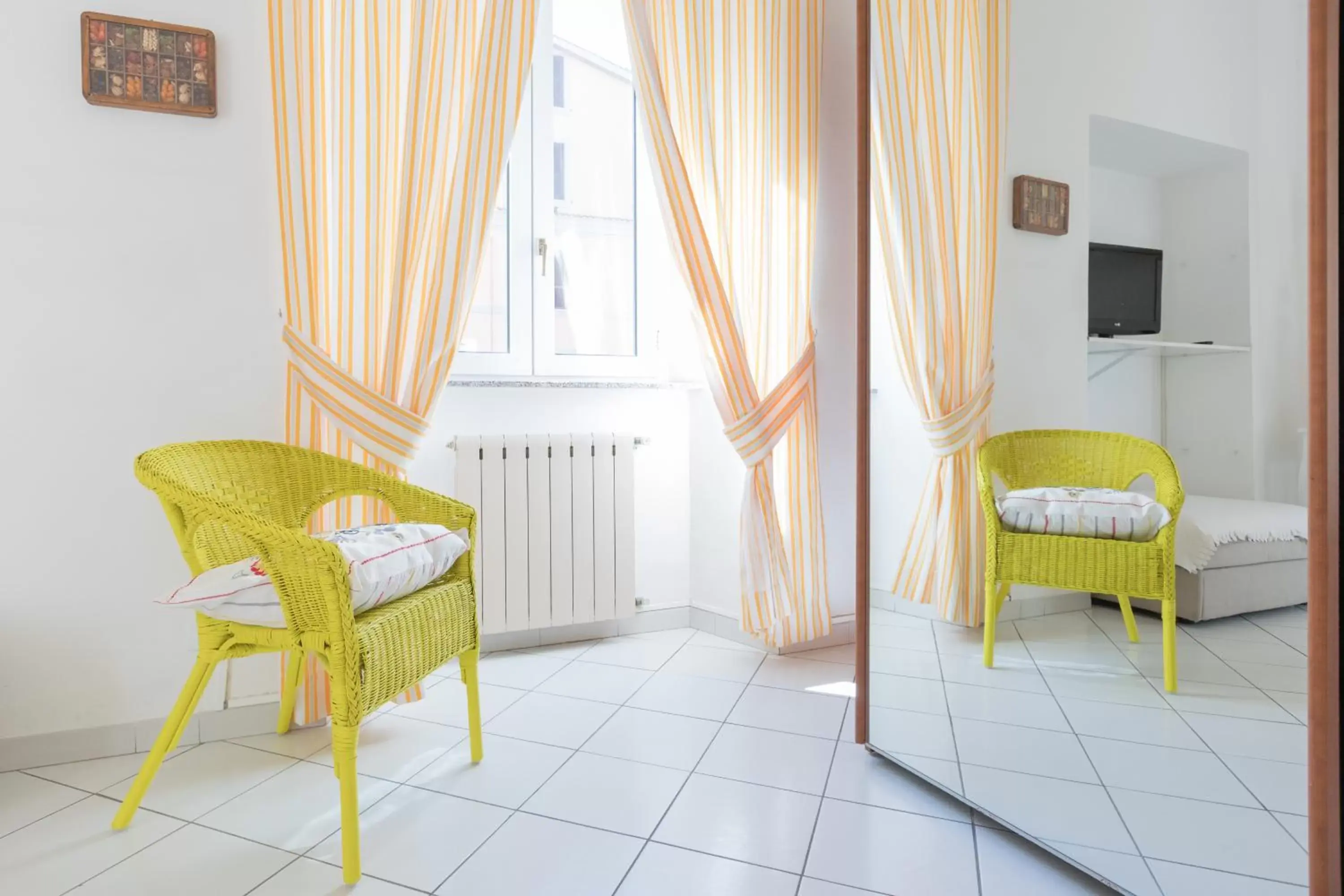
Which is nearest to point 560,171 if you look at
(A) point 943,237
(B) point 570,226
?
(B) point 570,226

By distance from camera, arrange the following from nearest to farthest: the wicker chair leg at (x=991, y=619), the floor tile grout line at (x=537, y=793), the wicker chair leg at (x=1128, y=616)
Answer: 1. the wicker chair leg at (x=1128, y=616)
2. the floor tile grout line at (x=537, y=793)
3. the wicker chair leg at (x=991, y=619)

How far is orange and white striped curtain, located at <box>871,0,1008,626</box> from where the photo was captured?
1550 mm

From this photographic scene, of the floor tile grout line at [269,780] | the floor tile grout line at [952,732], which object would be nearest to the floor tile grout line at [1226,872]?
the floor tile grout line at [952,732]

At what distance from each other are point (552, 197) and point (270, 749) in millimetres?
2065

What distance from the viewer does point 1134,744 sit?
4.03ft

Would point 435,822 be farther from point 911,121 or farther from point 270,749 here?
point 911,121

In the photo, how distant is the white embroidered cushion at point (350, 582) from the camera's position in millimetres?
1439

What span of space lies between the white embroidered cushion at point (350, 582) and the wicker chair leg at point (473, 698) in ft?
0.89

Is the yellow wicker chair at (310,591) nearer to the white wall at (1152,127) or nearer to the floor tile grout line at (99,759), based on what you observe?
the floor tile grout line at (99,759)

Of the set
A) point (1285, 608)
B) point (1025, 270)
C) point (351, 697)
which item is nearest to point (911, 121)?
point (1025, 270)

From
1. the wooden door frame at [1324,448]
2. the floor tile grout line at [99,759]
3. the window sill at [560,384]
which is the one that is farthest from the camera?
the window sill at [560,384]

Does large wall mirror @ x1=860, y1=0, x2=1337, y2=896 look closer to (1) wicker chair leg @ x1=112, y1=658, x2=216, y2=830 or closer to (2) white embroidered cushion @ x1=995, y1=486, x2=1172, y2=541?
(2) white embroidered cushion @ x1=995, y1=486, x2=1172, y2=541

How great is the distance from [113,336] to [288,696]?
3.41 ft

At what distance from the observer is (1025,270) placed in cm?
147
